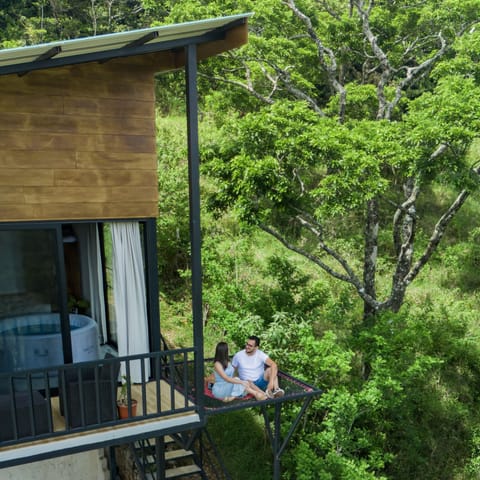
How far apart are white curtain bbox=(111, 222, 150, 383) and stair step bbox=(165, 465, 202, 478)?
3.60 meters

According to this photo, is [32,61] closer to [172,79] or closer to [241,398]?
[241,398]

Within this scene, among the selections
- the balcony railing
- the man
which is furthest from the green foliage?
the balcony railing

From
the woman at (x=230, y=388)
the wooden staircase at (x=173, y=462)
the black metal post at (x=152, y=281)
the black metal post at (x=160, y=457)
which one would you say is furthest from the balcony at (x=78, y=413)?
the wooden staircase at (x=173, y=462)

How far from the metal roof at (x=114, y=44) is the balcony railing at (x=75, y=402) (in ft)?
9.10

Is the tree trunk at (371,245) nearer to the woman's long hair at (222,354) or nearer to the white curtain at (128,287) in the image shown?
the woman's long hair at (222,354)

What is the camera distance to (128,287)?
6.10 meters

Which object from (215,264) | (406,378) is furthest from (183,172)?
(406,378)

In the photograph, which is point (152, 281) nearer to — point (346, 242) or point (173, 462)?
point (173, 462)

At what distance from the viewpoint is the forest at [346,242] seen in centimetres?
879

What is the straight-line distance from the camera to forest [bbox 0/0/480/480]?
8789 millimetres

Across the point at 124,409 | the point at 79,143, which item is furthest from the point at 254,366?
the point at 79,143

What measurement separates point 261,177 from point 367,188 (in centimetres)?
178

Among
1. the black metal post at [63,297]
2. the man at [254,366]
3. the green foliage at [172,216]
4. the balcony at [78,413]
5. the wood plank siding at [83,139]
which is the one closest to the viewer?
the balcony at [78,413]

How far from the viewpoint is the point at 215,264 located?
10.9 metres
